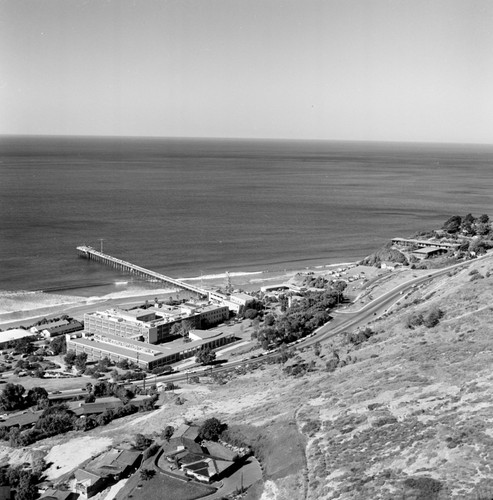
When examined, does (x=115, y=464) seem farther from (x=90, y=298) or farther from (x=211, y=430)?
(x=90, y=298)

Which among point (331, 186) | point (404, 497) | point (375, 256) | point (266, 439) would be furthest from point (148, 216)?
point (404, 497)

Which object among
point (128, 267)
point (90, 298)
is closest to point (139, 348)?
point (90, 298)

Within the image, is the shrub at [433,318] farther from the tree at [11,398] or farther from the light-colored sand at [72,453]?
the tree at [11,398]

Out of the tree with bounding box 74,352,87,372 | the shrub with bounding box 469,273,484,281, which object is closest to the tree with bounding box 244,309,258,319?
the tree with bounding box 74,352,87,372

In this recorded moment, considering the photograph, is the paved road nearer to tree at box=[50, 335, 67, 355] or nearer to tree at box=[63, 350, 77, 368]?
tree at box=[63, 350, 77, 368]

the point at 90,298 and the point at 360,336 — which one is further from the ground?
the point at 360,336

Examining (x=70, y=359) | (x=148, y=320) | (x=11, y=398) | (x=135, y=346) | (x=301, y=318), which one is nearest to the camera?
(x=11, y=398)

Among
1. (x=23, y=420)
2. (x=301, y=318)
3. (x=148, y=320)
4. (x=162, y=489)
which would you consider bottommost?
(x=23, y=420)
